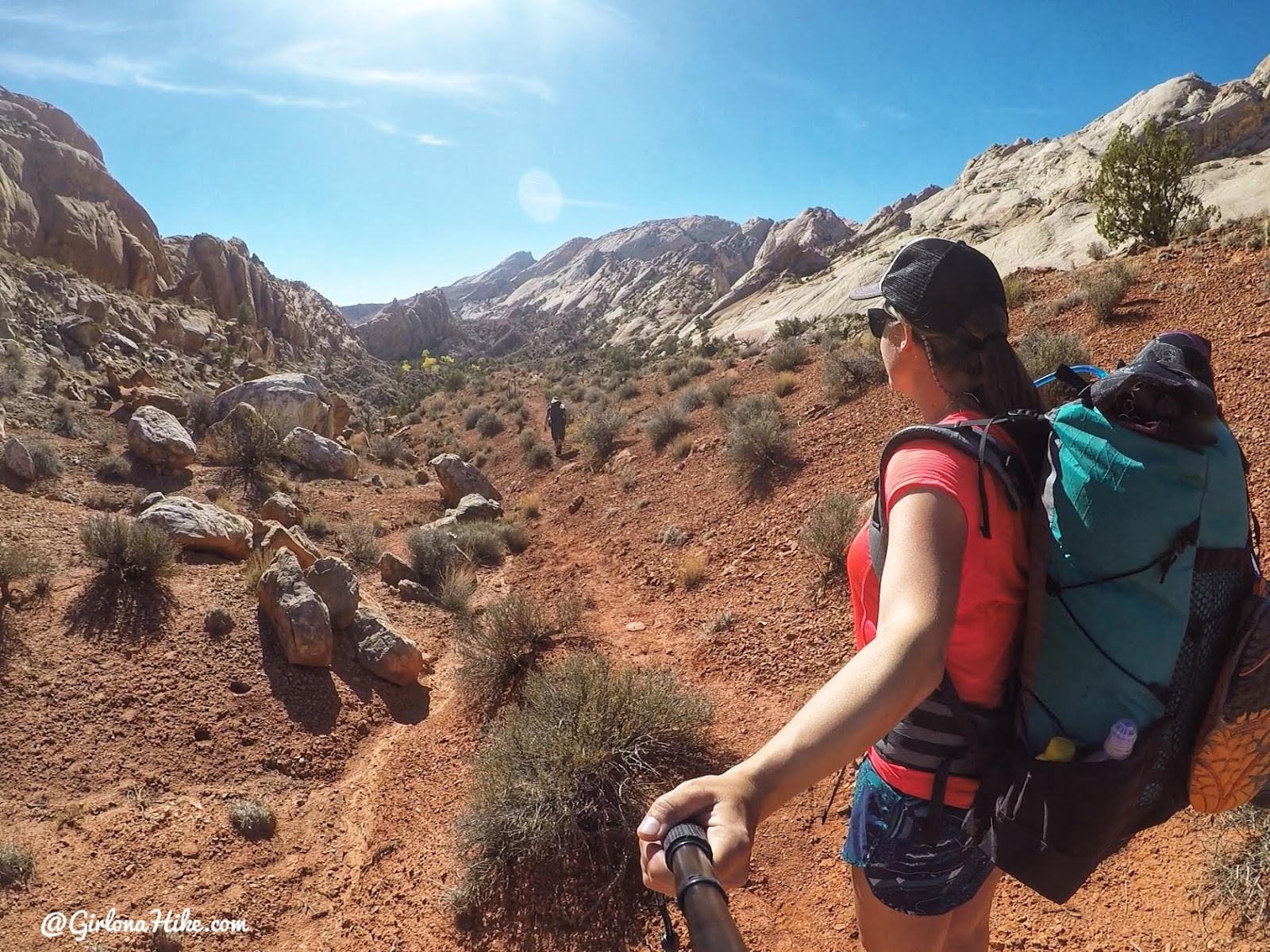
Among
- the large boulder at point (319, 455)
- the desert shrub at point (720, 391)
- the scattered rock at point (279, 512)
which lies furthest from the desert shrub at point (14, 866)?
the desert shrub at point (720, 391)

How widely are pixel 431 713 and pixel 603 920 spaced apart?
9.62 ft

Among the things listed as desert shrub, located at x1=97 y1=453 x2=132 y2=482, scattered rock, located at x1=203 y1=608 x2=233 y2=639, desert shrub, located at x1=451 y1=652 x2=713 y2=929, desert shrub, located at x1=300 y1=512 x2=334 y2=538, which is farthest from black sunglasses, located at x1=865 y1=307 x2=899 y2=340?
desert shrub, located at x1=97 y1=453 x2=132 y2=482

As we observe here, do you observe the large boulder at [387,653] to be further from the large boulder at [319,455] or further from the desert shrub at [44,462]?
the large boulder at [319,455]

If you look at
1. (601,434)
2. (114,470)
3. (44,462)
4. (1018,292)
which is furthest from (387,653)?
(1018,292)

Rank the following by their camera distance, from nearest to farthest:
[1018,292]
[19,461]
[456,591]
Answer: [456,591] → [19,461] → [1018,292]

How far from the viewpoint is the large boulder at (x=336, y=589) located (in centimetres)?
619

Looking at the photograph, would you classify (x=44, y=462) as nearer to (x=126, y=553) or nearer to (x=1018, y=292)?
(x=126, y=553)

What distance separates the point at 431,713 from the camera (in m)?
5.74

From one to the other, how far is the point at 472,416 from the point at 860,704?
21.7 meters

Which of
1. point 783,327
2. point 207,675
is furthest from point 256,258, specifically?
point 207,675

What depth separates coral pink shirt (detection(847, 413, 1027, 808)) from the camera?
3.94 ft

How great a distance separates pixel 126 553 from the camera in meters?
5.91

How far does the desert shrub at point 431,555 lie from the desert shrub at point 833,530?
480 centimetres

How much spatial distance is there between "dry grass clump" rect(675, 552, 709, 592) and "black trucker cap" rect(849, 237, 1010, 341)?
6153 millimetres
